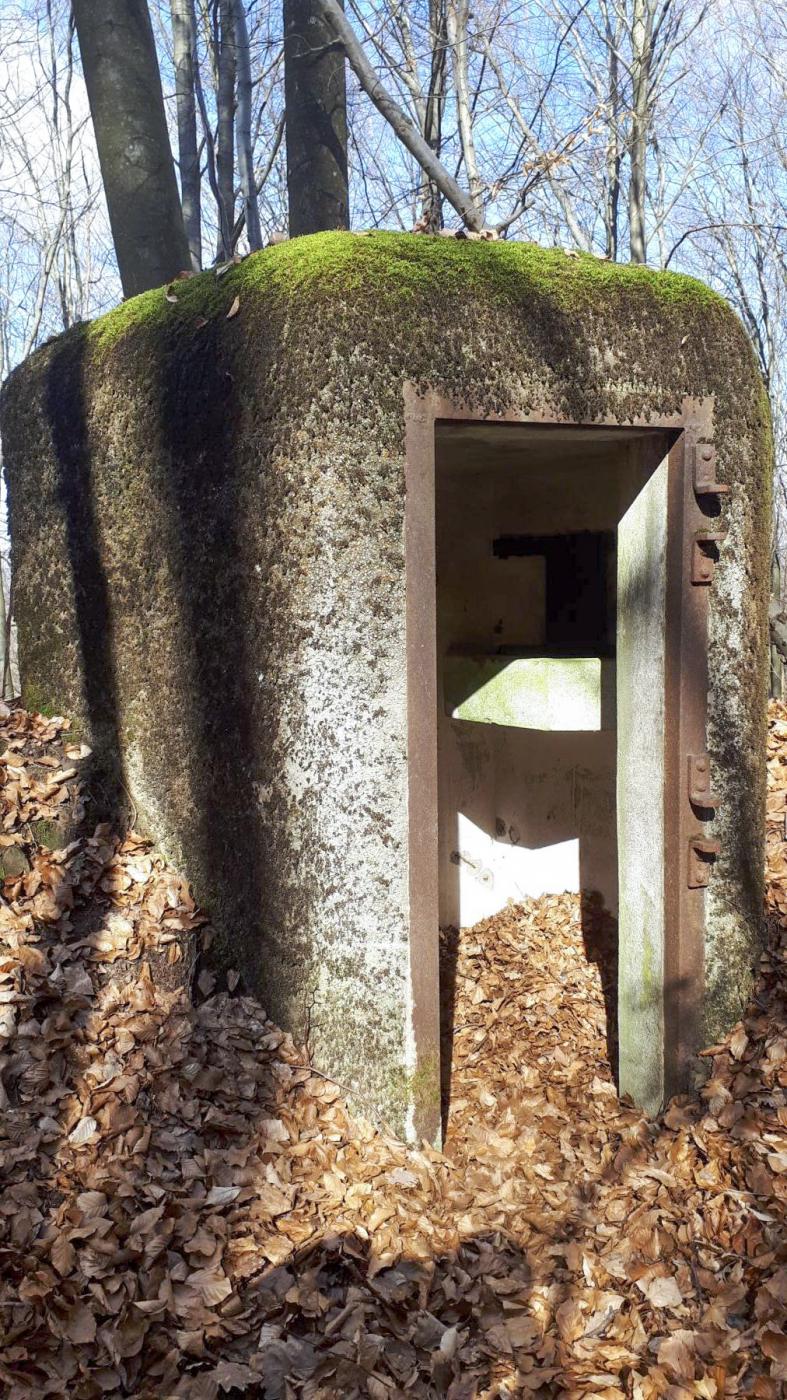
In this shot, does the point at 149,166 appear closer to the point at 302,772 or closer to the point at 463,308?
the point at 463,308

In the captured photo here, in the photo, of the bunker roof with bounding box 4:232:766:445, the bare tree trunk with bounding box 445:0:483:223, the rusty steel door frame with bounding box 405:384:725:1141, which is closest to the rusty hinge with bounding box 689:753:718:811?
the rusty steel door frame with bounding box 405:384:725:1141

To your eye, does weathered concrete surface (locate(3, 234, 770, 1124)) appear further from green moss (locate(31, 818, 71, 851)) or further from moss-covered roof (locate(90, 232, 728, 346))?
green moss (locate(31, 818, 71, 851))

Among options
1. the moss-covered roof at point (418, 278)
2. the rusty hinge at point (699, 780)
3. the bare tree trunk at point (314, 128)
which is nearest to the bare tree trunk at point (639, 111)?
the bare tree trunk at point (314, 128)

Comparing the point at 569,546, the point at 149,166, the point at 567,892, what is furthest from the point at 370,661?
the point at 149,166

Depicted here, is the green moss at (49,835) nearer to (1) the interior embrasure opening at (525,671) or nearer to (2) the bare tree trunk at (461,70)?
(1) the interior embrasure opening at (525,671)

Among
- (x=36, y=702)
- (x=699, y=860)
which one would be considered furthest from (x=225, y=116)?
(x=699, y=860)

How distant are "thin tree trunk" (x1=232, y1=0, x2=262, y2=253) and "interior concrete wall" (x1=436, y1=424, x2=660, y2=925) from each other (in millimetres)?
4446

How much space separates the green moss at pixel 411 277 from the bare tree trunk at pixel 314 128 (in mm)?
3780

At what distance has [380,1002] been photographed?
3.89 m

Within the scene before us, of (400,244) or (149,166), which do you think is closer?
(400,244)

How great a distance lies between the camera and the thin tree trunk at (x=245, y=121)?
9312mm

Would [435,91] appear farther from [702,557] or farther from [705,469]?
[702,557]

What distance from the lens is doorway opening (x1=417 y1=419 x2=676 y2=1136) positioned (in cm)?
442

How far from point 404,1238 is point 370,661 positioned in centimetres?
204
